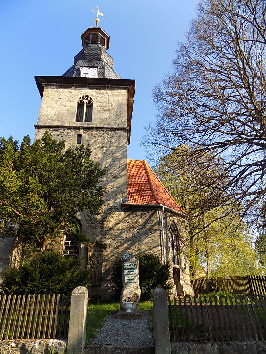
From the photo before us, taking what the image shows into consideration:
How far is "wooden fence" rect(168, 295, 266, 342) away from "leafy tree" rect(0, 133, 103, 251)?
5860 millimetres

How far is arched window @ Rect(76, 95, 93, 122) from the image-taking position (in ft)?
51.4

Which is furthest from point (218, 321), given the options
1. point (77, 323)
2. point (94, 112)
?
point (94, 112)

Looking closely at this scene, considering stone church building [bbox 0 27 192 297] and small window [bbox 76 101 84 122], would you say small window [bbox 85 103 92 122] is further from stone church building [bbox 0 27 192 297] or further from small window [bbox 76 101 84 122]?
small window [bbox 76 101 84 122]

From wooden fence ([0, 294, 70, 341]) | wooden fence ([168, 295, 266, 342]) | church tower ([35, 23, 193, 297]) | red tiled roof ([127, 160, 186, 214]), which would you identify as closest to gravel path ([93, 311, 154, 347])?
wooden fence ([168, 295, 266, 342])

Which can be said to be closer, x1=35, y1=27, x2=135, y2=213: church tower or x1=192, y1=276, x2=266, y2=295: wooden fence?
x1=192, y1=276, x2=266, y2=295: wooden fence

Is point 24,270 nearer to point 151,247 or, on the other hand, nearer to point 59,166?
point 59,166

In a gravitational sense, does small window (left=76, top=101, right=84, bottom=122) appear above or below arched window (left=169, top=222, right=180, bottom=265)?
above

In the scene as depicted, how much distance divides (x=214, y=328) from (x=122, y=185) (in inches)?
347

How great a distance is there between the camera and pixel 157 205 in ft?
42.6

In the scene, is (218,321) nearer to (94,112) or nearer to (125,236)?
(125,236)

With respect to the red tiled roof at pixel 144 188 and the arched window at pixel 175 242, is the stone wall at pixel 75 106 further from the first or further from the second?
the arched window at pixel 175 242

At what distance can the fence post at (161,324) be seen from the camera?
5345mm

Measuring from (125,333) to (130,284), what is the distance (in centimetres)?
225

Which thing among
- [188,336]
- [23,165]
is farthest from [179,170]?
[23,165]
